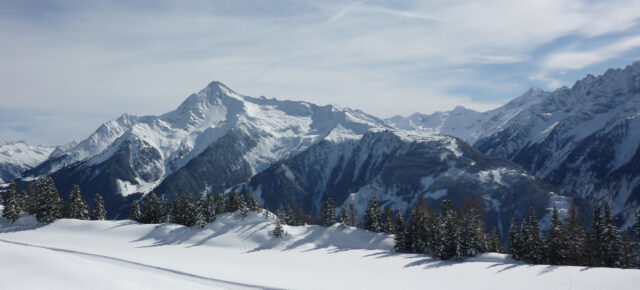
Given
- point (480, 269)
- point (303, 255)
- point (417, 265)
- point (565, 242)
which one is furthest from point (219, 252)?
point (565, 242)

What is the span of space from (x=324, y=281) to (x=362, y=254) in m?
28.7

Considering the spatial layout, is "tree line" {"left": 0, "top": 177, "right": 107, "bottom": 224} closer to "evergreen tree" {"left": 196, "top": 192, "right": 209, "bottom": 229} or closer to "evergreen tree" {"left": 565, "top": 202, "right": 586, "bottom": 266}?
"evergreen tree" {"left": 196, "top": 192, "right": 209, "bottom": 229}

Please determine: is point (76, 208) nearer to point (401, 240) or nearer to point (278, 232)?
point (278, 232)

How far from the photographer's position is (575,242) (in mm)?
66875

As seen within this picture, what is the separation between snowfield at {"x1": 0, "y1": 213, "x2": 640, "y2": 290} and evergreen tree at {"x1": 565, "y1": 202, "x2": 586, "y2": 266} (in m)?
10.4

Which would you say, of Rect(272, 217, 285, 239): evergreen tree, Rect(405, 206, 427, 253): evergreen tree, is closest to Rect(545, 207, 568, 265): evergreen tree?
Rect(405, 206, 427, 253): evergreen tree

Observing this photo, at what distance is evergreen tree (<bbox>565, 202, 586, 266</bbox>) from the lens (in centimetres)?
6581

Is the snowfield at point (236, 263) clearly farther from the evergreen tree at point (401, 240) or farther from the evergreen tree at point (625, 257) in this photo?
the evergreen tree at point (625, 257)

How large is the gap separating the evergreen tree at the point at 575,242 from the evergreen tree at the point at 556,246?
703 millimetres

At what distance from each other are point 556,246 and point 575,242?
2.90 metres

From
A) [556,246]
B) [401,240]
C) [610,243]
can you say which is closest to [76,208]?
[401,240]

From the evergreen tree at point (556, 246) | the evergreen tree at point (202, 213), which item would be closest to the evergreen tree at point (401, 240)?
the evergreen tree at point (556, 246)

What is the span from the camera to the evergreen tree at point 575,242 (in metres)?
65.8

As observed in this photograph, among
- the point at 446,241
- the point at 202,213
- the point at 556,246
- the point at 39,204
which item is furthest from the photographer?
the point at 202,213
